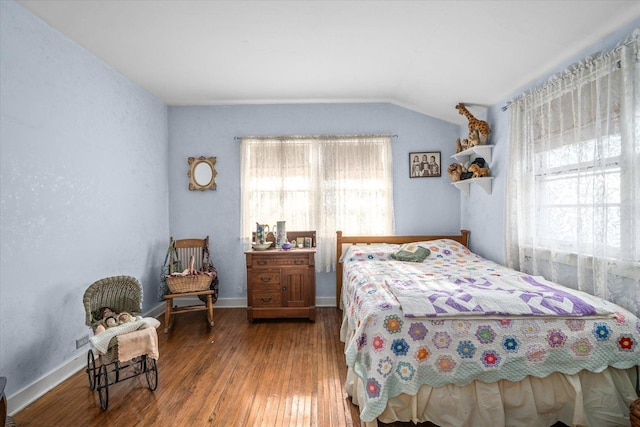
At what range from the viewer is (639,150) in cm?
181

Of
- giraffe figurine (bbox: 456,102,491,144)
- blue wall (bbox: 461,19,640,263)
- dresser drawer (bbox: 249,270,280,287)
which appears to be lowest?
dresser drawer (bbox: 249,270,280,287)

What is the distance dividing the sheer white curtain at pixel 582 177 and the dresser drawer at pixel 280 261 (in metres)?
2.08

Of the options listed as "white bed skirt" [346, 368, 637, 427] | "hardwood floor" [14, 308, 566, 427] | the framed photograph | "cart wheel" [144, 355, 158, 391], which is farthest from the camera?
the framed photograph

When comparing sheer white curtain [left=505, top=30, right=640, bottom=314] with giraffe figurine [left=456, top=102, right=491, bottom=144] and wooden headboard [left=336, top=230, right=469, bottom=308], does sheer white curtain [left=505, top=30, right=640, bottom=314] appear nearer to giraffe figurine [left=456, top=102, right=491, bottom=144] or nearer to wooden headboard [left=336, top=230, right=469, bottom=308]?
giraffe figurine [left=456, top=102, right=491, bottom=144]

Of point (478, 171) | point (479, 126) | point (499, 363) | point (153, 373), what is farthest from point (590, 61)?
point (153, 373)

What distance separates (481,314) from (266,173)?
3.02 m

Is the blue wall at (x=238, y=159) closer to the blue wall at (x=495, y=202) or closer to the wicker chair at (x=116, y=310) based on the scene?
the blue wall at (x=495, y=202)

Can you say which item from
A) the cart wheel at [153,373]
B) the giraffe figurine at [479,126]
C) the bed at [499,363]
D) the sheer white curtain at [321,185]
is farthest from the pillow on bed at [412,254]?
the cart wheel at [153,373]

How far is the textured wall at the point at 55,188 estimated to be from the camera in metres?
2.10

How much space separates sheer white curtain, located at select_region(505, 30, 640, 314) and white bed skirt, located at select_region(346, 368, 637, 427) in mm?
520

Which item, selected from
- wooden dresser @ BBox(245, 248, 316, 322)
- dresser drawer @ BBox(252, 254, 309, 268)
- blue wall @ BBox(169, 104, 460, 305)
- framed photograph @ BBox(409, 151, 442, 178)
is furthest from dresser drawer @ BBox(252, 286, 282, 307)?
framed photograph @ BBox(409, 151, 442, 178)

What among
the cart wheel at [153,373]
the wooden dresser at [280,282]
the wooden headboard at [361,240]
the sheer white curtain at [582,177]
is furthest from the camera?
the wooden headboard at [361,240]

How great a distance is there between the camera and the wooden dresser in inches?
143

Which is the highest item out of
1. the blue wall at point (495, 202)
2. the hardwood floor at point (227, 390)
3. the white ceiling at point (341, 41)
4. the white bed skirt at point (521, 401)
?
the white ceiling at point (341, 41)
